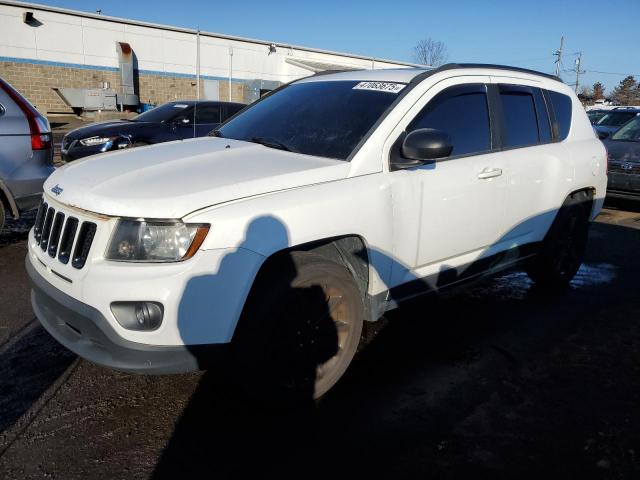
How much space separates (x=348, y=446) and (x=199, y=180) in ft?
4.99

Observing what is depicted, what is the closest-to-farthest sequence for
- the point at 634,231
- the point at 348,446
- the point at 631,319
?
1. the point at 348,446
2. the point at 631,319
3. the point at 634,231

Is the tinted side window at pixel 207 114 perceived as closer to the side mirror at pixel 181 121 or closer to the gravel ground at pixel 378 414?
the side mirror at pixel 181 121

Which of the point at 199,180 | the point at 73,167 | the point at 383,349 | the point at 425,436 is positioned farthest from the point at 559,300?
the point at 73,167

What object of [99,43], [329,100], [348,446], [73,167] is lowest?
[348,446]

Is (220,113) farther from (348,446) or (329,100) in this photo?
(348,446)

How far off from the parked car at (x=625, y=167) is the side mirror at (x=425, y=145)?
7.34m

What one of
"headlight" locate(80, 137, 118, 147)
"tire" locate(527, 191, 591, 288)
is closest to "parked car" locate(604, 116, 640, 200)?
"tire" locate(527, 191, 591, 288)

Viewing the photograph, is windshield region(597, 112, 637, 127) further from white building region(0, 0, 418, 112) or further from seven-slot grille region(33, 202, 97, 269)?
white building region(0, 0, 418, 112)

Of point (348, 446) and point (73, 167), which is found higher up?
point (73, 167)

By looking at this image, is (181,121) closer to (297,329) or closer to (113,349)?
(297,329)

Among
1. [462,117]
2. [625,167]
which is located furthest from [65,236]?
[625,167]

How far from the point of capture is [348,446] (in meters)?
2.56

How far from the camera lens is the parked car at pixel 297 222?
2.34 m

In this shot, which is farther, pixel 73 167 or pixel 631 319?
pixel 631 319
